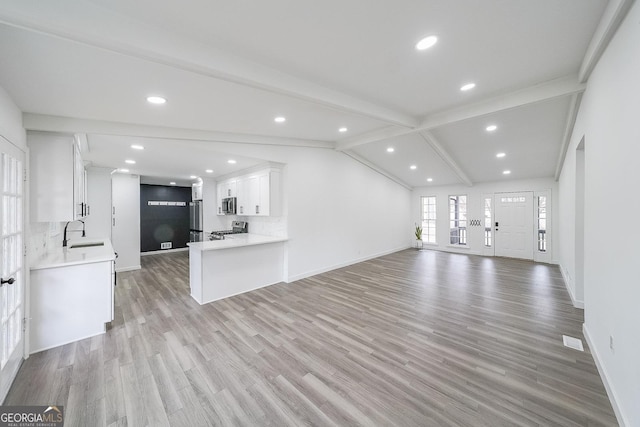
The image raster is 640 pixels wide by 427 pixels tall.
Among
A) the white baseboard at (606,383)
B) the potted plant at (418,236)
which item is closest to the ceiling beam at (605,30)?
the white baseboard at (606,383)

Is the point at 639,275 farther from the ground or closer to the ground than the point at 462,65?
closer to the ground

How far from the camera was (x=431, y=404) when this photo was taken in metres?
1.90

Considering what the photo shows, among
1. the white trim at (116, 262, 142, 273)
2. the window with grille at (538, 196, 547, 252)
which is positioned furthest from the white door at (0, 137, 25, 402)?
the window with grille at (538, 196, 547, 252)

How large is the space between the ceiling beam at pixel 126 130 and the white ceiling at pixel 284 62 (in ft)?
0.11

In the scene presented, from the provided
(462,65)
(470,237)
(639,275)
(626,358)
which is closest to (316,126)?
(462,65)

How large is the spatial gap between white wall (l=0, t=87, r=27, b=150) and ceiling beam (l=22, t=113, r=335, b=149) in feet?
0.48

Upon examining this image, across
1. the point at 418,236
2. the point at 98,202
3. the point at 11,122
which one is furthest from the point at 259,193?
the point at 418,236

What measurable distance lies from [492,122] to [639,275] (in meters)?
3.42

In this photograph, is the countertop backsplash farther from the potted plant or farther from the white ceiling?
the potted plant

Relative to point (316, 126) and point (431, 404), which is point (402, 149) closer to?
point (316, 126)

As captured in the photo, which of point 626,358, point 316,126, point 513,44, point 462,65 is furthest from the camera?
point 316,126

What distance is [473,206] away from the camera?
27.2 ft

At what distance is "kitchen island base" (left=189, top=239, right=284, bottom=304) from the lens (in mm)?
3990

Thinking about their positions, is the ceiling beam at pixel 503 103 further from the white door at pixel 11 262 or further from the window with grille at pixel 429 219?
the window with grille at pixel 429 219
